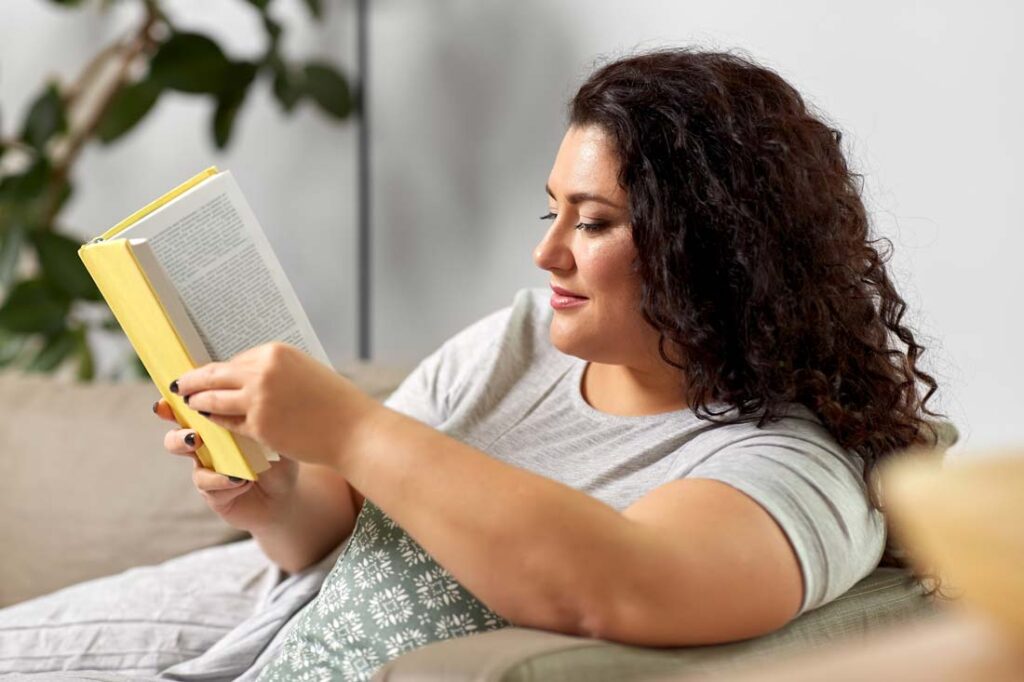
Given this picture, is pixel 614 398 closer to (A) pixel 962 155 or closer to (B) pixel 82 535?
(A) pixel 962 155

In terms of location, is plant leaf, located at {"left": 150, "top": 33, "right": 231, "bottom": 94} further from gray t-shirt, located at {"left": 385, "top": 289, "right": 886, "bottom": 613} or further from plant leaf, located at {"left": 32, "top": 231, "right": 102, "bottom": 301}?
gray t-shirt, located at {"left": 385, "top": 289, "right": 886, "bottom": 613}

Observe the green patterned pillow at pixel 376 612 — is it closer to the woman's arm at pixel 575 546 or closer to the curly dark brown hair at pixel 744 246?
the woman's arm at pixel 575 546

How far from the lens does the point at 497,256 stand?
8.66 ft

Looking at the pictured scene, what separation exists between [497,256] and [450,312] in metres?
0.23

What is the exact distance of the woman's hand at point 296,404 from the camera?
103 cm

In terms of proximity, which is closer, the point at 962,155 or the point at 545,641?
the point at 545,641

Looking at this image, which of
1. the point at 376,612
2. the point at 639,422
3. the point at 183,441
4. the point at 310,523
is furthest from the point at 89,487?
the point at 639,422

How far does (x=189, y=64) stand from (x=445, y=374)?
4.97 feet

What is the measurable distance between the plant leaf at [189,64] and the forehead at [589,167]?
1.63 meters

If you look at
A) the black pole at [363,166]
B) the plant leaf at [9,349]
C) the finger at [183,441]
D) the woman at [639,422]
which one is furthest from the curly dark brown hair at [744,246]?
the plant leaf at [9,349]

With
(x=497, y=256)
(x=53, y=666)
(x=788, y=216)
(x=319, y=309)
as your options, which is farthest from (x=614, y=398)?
(x=319, y=309)

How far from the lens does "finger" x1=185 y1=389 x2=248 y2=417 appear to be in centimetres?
105

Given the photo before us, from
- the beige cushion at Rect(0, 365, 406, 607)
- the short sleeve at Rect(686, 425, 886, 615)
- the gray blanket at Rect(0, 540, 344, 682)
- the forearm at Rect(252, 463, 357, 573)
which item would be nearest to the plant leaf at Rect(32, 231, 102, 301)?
the beige cushion at Rect(0, 365, 406, 607)

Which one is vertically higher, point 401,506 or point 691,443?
point 401,506
